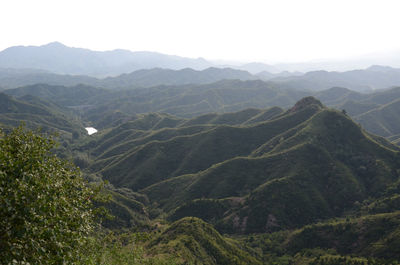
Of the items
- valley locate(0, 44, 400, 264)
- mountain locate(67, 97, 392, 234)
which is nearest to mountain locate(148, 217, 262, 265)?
valley locate(0, 44, 400, 264)

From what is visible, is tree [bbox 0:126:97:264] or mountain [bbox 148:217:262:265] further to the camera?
mountain [bbox 148:217:262:265]

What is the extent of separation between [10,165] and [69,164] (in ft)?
27.1

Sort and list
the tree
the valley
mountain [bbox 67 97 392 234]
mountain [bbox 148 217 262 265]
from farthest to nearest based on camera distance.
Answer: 1. mountain [bbox 67 97 392 234]
2. the valley
3. mountain [bbox 148 217 262 265]
4. the tree

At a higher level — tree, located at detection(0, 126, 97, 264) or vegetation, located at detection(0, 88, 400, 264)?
tree, located at detection(0, 126, 97, 264)

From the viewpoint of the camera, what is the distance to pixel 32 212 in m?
17.0

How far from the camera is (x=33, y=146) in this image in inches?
886

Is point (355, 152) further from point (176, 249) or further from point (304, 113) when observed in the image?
point (176, 249)

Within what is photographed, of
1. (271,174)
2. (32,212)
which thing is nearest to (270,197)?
(271,174)

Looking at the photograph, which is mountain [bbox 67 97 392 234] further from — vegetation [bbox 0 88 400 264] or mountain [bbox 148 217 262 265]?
mountain [bbox 148 217 262 265]

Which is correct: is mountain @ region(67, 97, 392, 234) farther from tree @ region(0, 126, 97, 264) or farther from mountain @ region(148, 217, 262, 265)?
tree @ region(0, 126, 97, 264)

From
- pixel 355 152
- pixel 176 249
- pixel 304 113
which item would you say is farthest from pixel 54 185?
pixel 304 113

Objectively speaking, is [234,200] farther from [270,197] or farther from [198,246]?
[198,246]

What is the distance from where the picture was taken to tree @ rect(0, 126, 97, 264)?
16922 mm

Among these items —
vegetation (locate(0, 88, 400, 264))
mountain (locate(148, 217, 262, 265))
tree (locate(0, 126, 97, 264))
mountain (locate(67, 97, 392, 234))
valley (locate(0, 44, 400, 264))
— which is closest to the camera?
tree (locate(0, 126, 97, 264))
